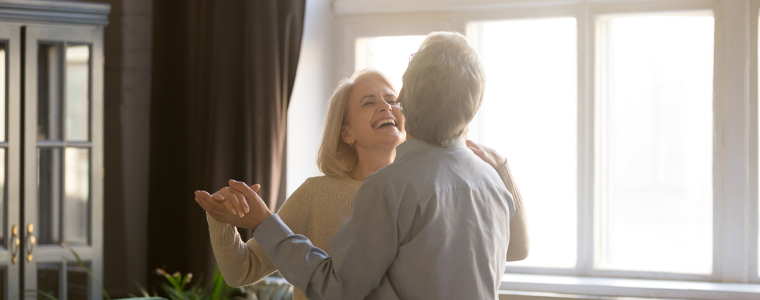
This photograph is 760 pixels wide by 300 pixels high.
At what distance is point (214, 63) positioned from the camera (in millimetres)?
3205

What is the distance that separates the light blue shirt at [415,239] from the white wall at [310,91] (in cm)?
229

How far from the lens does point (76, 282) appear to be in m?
3.02

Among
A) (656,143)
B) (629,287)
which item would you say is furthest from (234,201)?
(656,143)

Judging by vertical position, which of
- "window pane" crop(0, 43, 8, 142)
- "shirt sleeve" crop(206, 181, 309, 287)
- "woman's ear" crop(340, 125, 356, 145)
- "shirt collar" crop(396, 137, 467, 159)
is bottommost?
"shirt sleeve" crop(206, 181, 309, 287)

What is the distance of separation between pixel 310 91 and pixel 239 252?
2005mm

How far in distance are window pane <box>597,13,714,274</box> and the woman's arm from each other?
1937 mm

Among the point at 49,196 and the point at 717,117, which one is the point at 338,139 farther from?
the point at 717,117

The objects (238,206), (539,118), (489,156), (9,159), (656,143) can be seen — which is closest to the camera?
(238,206)

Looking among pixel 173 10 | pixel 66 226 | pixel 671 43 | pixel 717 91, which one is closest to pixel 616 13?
pixel 671 43

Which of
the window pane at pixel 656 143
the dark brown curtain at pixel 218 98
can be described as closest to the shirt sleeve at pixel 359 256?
the dark brown curtain at pixel 218 98

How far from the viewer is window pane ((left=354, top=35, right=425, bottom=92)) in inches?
133

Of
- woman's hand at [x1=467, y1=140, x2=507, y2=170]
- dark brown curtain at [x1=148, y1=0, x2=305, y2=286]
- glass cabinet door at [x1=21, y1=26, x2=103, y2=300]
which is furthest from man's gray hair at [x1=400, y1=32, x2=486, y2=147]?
glass cabinet door at [x1=21, y1=26, x2=103, y2=300]

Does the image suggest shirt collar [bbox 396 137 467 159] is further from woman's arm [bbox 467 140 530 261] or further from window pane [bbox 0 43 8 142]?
window pane [bbox 0 43 8 142]

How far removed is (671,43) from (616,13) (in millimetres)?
300
